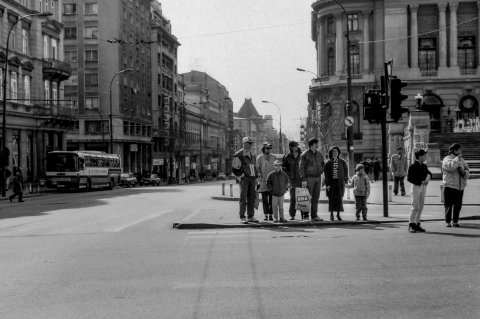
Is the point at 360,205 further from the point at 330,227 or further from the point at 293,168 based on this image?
the point at 293,168

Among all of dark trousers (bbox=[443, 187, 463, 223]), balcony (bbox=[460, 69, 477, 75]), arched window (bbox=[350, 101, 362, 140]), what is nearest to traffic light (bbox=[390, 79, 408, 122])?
dark trousers (bbox=[443, 187, 463, 223])

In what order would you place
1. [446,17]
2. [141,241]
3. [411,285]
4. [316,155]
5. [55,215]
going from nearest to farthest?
[411,285] < [141,241] < [316,155] < [55,215] < [446,17]

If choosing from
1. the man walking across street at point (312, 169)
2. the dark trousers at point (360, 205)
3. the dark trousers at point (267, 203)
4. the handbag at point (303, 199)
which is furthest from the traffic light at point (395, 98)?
the dark trousers at point (267, 203)

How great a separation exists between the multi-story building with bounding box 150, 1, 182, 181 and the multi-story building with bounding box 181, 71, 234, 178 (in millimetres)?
4558

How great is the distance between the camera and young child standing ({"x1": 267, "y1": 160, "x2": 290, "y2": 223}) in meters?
15.5

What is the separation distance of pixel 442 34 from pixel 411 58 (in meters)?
3.49

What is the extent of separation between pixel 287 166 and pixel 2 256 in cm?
728

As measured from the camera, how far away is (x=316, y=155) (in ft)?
51.0

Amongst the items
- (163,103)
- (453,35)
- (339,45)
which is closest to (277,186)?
(339,45)

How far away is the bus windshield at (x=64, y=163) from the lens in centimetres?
4612

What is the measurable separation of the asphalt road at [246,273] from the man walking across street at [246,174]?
1.17m

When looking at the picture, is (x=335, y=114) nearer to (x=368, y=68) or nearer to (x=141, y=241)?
(x=368, y=68)

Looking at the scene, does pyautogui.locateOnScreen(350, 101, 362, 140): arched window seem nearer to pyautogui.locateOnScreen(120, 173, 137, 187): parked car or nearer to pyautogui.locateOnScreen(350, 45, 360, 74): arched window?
pyautogui.locateOnScreen(350, 45, 360, 74): arched window

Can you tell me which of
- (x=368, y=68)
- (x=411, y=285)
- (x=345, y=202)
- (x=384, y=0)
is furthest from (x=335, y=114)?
(x=411, y=285)
